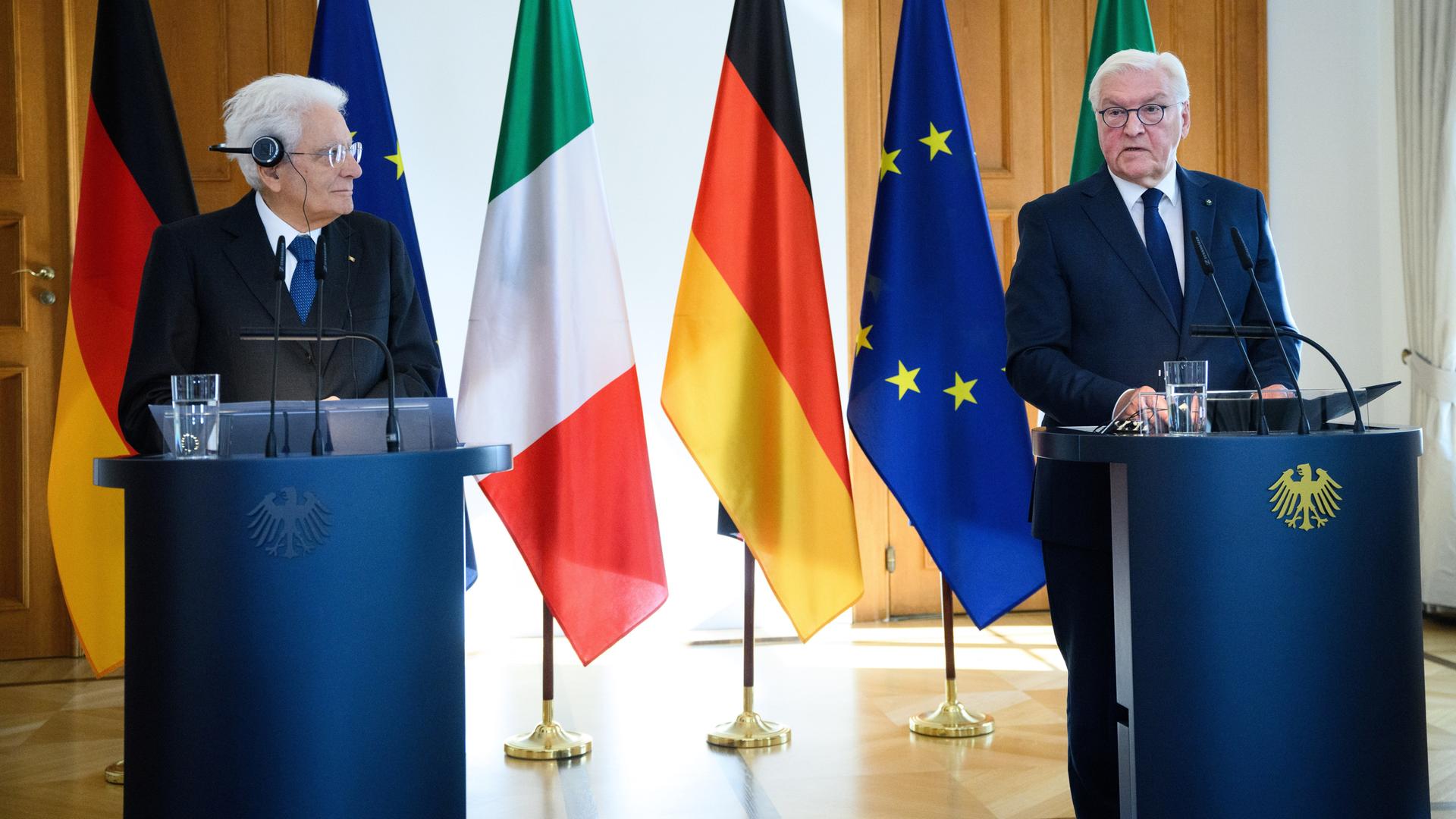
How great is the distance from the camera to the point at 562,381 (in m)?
3.11

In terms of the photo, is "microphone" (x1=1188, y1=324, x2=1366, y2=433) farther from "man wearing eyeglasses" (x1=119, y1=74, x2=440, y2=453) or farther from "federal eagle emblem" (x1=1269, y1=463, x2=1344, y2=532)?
"man wearing eyeglasses" (x1=119, y1=74, x2=440, y2=453)

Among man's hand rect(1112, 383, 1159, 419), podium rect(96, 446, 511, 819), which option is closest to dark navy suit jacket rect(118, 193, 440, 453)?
podium rect(96, 446, 511, 819)

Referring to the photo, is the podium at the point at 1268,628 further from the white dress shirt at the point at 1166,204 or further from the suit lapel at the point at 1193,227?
the white dress shirt at the point at 1166,204

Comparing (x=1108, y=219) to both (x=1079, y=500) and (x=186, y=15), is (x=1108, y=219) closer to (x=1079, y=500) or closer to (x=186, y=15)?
(x=1079, y=500)

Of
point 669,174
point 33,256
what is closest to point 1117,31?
point 669,174

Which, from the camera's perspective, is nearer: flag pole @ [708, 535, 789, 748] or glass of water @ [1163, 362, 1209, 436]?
glass of water @ [1163, 362, 1209, 436]

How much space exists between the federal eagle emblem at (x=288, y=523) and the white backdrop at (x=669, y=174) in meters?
2.91

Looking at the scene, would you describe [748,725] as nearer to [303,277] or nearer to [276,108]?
[303,277]

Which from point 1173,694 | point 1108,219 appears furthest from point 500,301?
point 1173,694

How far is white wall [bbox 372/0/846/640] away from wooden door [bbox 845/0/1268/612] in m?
0.11

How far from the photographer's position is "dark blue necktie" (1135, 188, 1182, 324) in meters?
2.21

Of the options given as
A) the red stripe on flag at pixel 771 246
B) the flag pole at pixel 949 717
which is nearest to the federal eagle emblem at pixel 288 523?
the red stripe on flag at pixel 771 246

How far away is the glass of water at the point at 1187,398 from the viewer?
170 centimetres

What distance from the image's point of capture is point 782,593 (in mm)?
3121
